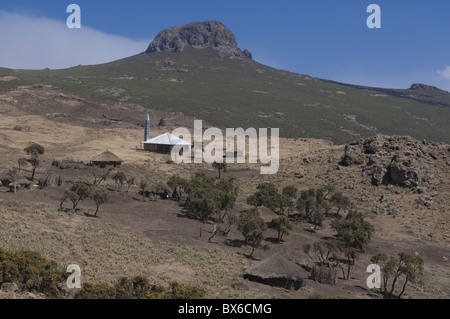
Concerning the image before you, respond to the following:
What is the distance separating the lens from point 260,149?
78125 millimetres

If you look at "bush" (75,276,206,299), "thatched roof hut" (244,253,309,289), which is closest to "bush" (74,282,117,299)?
"bush" (75,276,206,299)

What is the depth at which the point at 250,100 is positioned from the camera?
477ft

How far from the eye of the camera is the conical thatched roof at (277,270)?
24.2 meters

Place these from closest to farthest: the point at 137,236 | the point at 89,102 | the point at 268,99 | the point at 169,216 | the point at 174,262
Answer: the point at 174,262 < the point at 137,236 < the point at 169,216 < the point at 89,102 < the point at 268,99

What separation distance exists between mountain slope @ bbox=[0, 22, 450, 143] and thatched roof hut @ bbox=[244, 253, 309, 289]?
86367mm

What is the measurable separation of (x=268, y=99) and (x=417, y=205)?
351ft

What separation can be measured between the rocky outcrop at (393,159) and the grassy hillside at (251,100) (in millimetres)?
51686

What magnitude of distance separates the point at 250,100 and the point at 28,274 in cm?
13140

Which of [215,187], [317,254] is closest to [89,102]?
[215,187]

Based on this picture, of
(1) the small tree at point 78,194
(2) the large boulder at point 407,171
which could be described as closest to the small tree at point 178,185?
A: (1) the small tree at point 78,194

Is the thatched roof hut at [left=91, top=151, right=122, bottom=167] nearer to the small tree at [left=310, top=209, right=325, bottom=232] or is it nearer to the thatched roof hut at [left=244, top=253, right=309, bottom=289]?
the small tree at [left=310, top=209, right=325, bottom=232]

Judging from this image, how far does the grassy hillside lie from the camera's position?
124 meters
